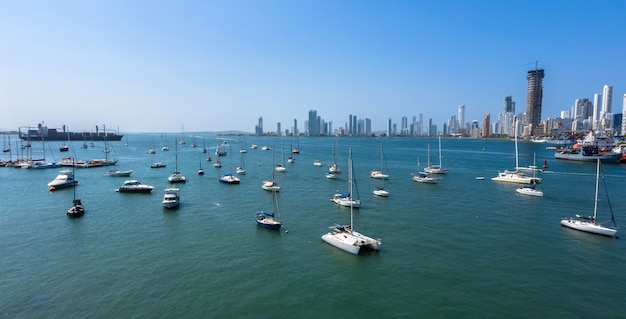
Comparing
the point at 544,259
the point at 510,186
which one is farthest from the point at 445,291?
the point at 510,186

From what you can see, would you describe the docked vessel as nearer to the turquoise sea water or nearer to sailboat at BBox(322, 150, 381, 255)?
the turquoise sea water

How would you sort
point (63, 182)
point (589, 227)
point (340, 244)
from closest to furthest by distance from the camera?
point (340, 244) → point (589, 227) → point (63, 182)

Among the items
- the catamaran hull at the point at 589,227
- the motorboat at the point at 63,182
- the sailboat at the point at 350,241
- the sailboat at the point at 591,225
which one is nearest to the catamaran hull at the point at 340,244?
the sailboat at the point at 350,241

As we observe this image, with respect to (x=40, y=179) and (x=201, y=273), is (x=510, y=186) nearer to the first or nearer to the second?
(x=201, y=273)

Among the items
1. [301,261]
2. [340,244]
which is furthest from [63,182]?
[340,244]

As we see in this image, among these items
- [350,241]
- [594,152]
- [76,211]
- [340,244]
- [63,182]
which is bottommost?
[340,244]

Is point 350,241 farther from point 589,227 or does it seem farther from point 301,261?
point 589,227
